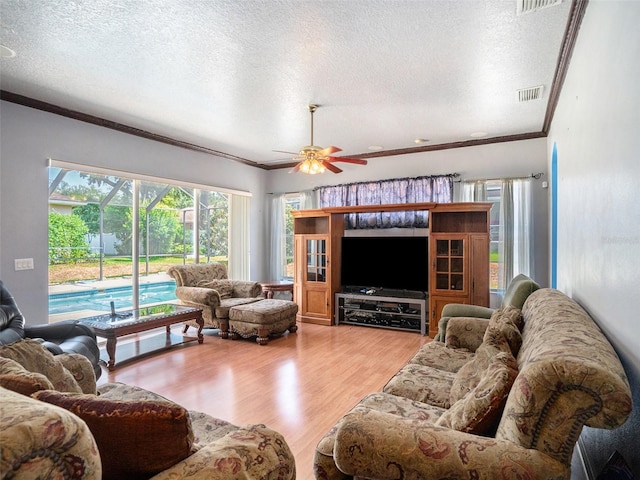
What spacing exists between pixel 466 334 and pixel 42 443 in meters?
2.84

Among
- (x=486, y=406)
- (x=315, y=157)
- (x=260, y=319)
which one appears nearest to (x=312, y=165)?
(x=315, y=157)

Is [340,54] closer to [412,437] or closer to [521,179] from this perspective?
[412,437]

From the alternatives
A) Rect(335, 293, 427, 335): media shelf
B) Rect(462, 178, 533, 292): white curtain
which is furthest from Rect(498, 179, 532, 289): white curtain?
Rect(335, 293, 427, 335): media shelf

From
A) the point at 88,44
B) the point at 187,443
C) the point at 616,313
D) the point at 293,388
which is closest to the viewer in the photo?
the point at 187,443

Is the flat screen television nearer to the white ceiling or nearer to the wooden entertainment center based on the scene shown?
the wooden entertainment center

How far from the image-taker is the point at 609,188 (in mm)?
1648

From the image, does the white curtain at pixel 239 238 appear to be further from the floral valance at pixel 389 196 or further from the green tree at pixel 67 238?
the green tree at pixel 67 238

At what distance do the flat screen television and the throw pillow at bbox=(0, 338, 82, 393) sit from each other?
444 centimetres

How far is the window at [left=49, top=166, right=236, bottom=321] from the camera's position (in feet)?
14.3

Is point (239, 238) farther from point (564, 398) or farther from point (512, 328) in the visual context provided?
point (564, 398)

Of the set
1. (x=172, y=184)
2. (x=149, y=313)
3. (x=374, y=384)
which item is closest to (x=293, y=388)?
(x=374, y=384)

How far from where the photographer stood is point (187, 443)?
3.79 ft

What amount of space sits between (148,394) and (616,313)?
92.3 inches

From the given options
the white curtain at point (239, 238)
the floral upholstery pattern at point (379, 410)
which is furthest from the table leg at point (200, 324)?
the floral upholstery pattern at point (379, 410)
